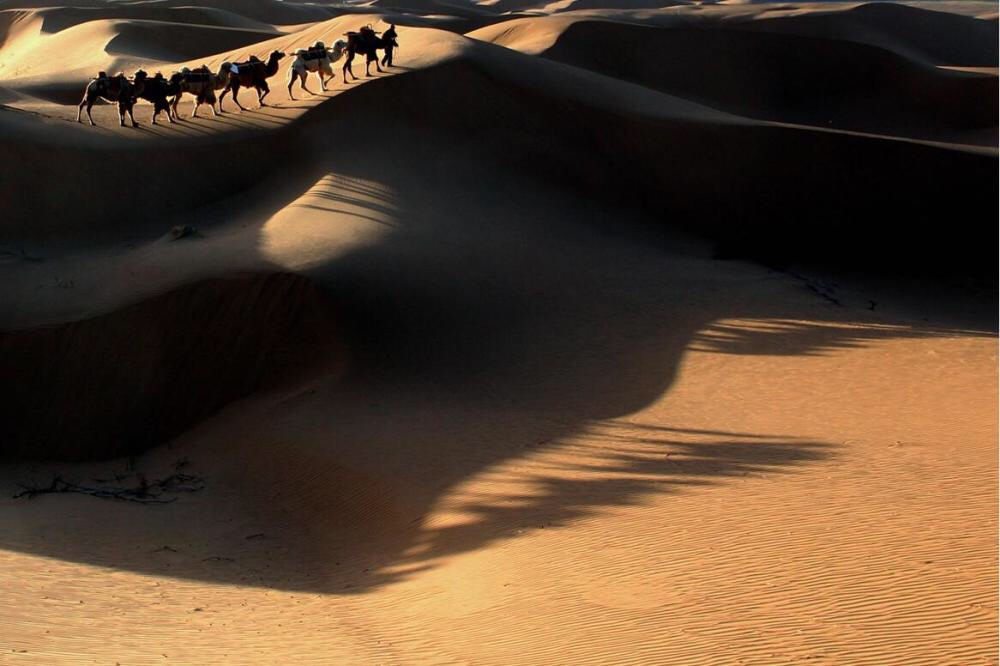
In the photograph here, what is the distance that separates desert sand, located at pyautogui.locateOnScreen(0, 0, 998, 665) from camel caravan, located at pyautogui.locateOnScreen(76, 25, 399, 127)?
512 mm

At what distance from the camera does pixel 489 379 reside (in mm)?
14109

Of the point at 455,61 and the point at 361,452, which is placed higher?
the point at 455,61

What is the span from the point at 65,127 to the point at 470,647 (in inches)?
663

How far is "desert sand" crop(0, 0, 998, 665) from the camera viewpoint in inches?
294

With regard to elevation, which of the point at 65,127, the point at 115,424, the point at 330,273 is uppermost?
the point at 65,127

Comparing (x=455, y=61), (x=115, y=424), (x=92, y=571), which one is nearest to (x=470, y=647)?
(x=92, y=571)

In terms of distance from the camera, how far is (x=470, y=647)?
6.95 m

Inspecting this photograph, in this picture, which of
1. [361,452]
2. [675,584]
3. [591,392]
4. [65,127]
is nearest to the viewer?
[675,584]

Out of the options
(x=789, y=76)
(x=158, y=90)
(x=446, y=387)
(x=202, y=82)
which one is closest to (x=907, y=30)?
(x=789, y=76)

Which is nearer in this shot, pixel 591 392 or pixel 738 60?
pixel 591 392

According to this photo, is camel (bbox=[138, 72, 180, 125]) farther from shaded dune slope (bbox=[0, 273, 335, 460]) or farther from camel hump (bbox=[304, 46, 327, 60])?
shaded dune slope (bbox=[0, 273, 335, 460])

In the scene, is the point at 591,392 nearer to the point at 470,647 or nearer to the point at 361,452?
the point at 361,452

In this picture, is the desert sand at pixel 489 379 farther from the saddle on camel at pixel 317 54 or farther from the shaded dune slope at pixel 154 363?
the saddle on camel at pixel 317 54

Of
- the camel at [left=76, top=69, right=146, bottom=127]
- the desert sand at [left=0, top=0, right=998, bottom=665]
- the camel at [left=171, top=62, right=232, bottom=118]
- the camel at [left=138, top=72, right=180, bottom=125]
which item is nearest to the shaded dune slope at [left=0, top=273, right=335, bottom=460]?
the desert sand at [left=0, top=0, right=998, bottom=665]
